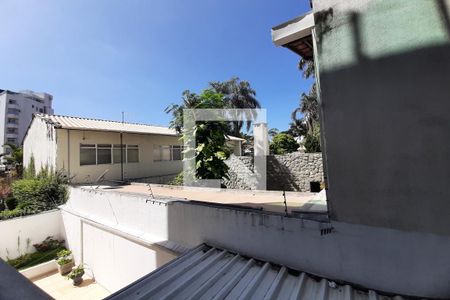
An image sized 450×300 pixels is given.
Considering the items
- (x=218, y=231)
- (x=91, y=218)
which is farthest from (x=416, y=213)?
(x=91, y=218)

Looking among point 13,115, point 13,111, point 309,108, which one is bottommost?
point 309,108

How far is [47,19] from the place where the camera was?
23.9ft

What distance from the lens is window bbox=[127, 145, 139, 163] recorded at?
14.8m

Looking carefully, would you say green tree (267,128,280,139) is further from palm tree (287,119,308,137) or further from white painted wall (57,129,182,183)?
white painted wall (57,129,182,183)

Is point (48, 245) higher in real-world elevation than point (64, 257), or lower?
higher

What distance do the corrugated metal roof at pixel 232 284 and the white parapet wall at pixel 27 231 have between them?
10.2 m

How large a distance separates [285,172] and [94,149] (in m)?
11.7

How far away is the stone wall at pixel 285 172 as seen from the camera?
13.7 metres

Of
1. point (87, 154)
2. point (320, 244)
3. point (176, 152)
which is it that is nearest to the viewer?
point (320, 244)

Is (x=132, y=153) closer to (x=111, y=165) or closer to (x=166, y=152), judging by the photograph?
(x=111, y=165)

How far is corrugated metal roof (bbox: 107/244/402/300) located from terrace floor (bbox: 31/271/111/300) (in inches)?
223

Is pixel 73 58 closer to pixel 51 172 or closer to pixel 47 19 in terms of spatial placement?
pixel 47 19

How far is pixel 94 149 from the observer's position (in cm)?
1319

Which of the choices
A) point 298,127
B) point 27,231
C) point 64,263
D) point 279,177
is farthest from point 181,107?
point 298,127
